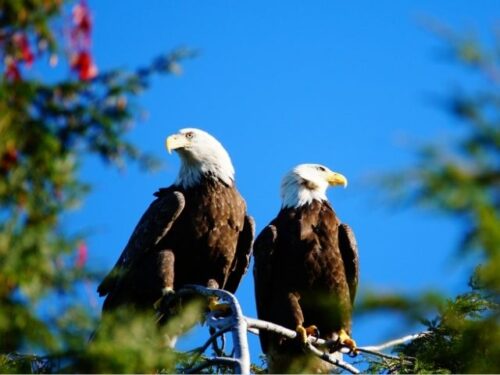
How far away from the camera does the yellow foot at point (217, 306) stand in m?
7.42

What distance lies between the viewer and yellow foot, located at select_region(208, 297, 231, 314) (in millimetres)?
7416

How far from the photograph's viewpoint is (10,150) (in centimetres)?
284

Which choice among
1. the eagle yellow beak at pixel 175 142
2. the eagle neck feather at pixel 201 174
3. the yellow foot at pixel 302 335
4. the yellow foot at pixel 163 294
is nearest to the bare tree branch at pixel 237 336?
the yellow foot at pixel 302 335

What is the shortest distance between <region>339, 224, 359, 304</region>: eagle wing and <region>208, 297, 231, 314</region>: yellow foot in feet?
4.54

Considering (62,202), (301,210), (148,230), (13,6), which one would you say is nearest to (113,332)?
(62,202)

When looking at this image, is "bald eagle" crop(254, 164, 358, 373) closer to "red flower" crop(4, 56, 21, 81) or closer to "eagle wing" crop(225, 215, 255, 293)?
"eagle wing" crop(225, 215, 255, 293)

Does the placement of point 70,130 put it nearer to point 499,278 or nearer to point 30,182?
point 30,182

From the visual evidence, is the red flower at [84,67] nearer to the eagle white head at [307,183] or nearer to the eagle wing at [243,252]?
the eagle wing at [243,252]

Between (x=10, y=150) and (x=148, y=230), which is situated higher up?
(x=148, y=230)

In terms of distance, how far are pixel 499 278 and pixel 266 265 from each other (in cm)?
634

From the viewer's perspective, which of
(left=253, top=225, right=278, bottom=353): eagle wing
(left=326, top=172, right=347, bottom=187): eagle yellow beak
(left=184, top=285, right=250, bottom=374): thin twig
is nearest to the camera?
(left=184, top=285, right=250, bottom=374): thin twig

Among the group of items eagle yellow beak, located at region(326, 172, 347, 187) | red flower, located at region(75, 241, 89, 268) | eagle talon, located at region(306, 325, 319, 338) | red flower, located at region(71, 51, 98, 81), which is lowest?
red flower, located at region(75, 241, 89, 268)

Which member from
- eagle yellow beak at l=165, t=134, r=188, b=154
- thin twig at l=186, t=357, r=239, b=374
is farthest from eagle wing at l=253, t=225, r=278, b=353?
thin twig at l=186, t=357, r=239, b=374

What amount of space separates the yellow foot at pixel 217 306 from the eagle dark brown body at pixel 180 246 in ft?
1.62
